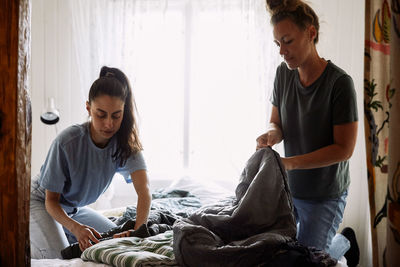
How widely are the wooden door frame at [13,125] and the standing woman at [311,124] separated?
89 centimetres

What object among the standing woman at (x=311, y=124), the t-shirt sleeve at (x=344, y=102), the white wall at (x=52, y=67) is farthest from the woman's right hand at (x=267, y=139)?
the white wall at (x=52, y=67)

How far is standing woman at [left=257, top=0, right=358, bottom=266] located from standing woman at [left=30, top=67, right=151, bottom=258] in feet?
2.06

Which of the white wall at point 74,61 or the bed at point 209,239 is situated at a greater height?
the white wall at point 74,61

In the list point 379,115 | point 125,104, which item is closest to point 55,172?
point 125,104


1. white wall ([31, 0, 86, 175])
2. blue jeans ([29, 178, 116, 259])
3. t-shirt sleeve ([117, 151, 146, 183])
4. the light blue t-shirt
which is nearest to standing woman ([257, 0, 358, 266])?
t-shirt sleeve ([117, 151, 146, 183])

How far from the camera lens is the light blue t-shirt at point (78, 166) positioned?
1.90 metres

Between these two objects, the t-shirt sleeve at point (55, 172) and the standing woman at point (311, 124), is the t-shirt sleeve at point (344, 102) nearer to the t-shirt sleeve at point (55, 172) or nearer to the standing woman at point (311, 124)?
the standing woman at point (311, 124)

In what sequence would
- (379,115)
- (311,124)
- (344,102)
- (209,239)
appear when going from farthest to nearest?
(311,124) < (344,102) < (209,239) < (379,115)

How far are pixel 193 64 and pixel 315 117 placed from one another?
6.25 feet

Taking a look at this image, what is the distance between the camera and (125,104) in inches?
79.3

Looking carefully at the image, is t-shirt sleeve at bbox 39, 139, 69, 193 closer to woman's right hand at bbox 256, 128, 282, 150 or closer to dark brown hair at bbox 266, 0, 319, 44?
woman's right hand at bbox 256, 128, 282, 150

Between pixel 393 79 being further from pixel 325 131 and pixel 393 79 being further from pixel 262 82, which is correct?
pixel 262 82

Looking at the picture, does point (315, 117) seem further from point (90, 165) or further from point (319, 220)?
point (90, 165)

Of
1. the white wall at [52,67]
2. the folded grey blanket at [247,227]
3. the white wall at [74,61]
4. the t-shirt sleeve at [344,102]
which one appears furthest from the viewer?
the white wall at [52,67]
